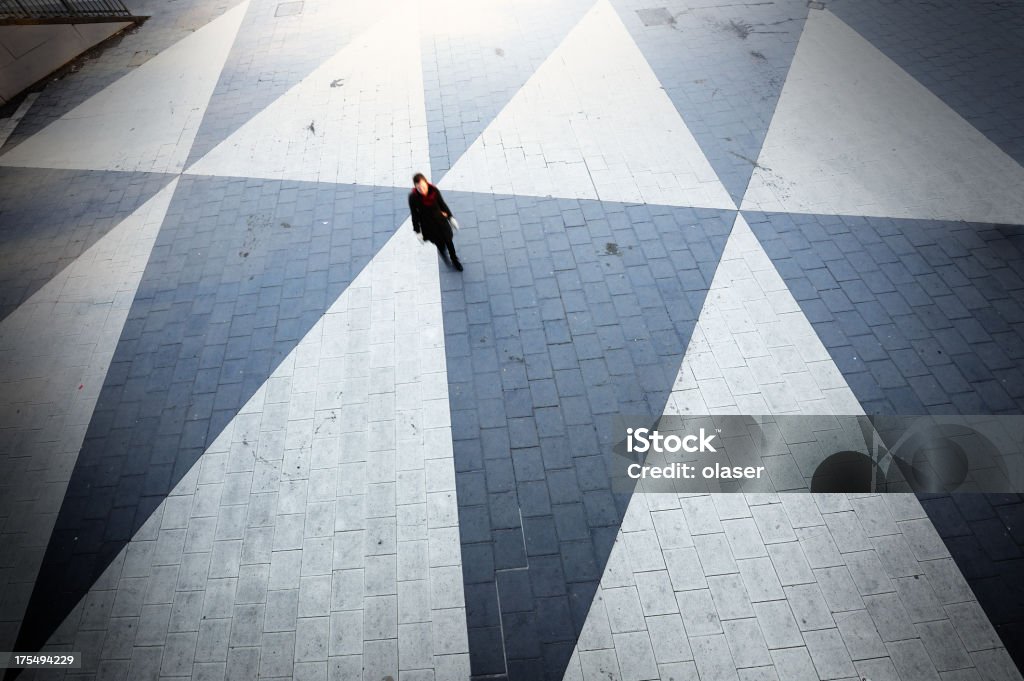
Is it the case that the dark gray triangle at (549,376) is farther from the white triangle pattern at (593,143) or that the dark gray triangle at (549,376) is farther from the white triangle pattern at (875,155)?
the white triangle pattern at (875,155)

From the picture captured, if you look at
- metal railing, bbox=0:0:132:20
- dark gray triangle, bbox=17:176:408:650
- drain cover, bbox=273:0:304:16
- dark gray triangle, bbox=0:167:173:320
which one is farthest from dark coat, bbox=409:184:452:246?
metal railing, bbox=0:0:132:20

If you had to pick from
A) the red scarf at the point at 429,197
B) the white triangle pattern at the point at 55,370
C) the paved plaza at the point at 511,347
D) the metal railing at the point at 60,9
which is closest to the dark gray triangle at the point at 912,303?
the paved plaza at the point at 511,347

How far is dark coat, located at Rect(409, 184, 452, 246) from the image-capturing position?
4.91 meters

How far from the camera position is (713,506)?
14.1 feet

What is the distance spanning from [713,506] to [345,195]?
605cm

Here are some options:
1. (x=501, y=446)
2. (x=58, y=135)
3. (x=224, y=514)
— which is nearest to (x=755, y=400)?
(x=501, y=446)

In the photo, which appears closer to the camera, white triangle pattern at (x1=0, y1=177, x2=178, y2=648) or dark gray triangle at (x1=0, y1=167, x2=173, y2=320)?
white triangle pattern at (x1=0, y1=177, x2=178, y2=648)

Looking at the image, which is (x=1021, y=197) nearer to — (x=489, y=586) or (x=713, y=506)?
(x=713, y=506)

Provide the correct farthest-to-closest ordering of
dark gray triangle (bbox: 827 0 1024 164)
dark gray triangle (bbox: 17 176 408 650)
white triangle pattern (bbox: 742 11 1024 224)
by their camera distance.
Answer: dark gray triangle (bbox: 827 0 1024 164), white triangle pattern (bbox: 742 11 1024 224), dark gray triangle (bbox: 17 176 408 650)

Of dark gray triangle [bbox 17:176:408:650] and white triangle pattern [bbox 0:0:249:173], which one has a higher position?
white triangle pattern [bbox 0:0:249:173]

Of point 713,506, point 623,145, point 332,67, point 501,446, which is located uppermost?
point 332,67

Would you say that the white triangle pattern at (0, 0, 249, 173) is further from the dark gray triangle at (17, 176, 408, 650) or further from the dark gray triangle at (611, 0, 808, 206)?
the dark gray triangle at (611, 0, 808, 206)

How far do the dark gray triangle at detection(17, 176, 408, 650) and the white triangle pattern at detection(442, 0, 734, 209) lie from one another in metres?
1.60

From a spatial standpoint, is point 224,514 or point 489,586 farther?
point 224,514
